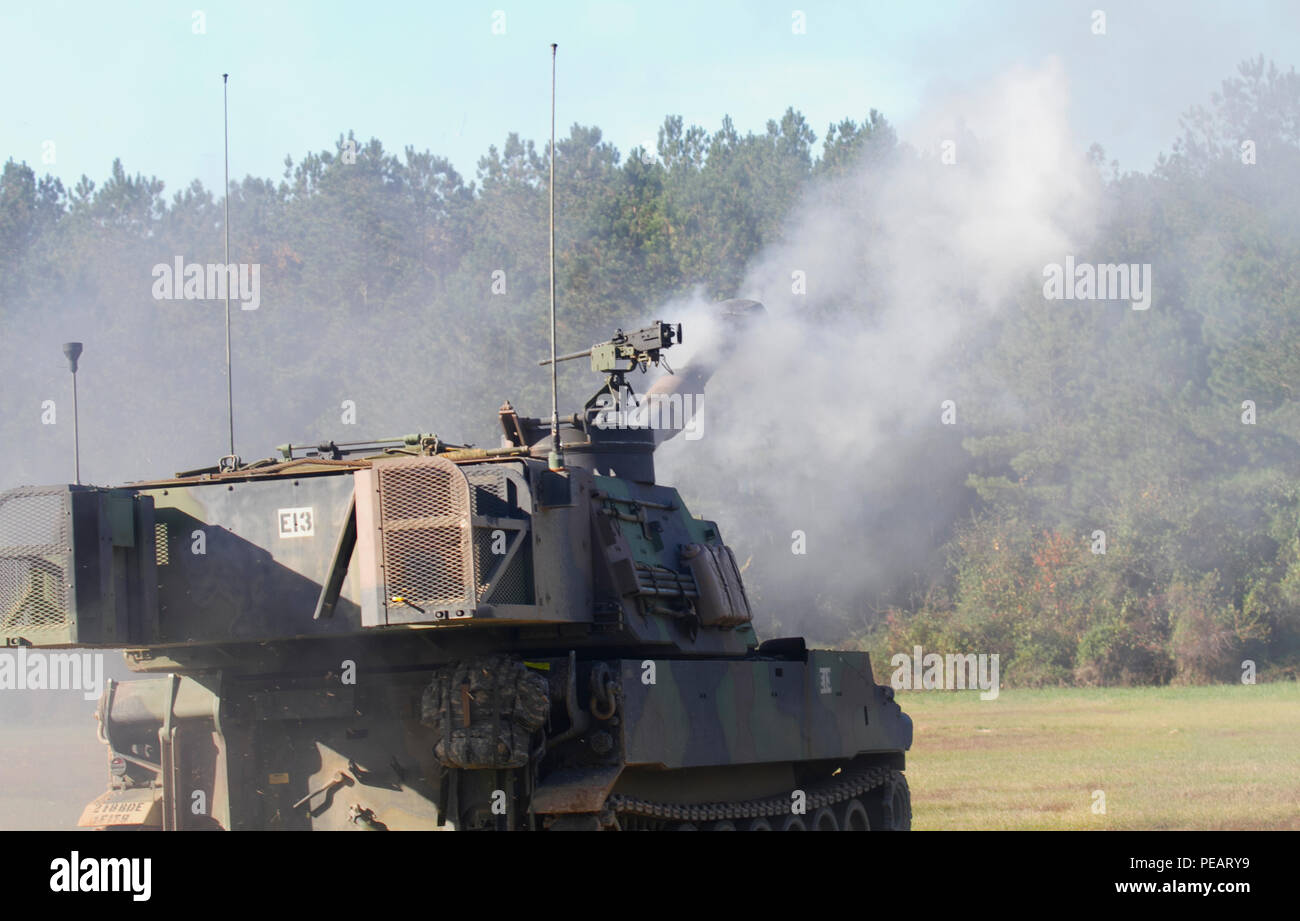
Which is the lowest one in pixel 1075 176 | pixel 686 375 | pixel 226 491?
pixel 226 491

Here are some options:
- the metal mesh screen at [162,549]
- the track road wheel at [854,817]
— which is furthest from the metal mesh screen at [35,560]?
the track road wheel at [854,817]

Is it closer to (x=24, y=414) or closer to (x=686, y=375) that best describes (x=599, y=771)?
(x=686, y=375)

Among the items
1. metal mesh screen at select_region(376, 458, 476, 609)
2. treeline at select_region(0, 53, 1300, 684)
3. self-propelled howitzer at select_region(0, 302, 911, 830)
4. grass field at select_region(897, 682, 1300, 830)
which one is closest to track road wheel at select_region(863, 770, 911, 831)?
grass field at select_region(897, 682, 1300, 830)

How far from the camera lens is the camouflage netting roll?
9.98 meters

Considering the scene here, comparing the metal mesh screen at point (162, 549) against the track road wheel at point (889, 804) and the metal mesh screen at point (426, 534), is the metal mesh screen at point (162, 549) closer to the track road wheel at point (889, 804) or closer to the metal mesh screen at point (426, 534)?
the metal mesh screen at point (426, 534)

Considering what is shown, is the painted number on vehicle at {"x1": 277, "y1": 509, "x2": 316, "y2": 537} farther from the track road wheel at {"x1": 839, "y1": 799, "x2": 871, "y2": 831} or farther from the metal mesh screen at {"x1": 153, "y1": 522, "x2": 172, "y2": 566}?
the track road wheel at {"x1": 839, "y1": 799, "x2": 871, "y2": 831}

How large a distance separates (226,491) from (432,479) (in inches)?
81.9

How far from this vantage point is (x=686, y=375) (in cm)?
1791

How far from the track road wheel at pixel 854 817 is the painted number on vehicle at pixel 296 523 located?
5.81 meters

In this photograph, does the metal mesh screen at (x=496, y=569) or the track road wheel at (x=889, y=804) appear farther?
the track road wheel at (x=889, y=804)

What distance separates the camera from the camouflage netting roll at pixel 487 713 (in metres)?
9.98

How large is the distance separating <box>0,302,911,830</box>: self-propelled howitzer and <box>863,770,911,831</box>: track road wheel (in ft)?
8.97

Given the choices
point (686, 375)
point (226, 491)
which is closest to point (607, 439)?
point (226, 491)

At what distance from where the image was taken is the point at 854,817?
48.1 feet
